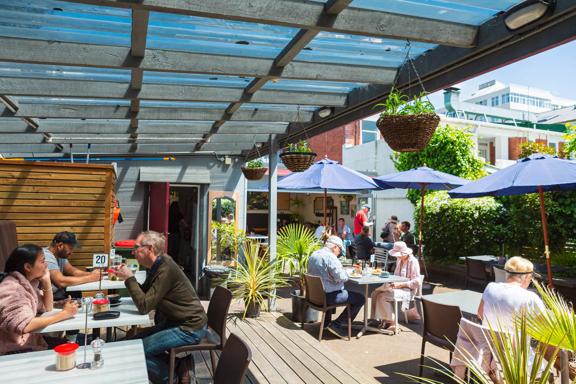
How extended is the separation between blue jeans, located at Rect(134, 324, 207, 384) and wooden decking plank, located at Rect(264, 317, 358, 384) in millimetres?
1337

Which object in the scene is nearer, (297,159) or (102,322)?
(102,322)

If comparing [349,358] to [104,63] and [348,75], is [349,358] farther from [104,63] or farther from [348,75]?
[104,63]

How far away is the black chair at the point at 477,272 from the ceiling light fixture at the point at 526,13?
5.91m

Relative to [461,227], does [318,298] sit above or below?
below

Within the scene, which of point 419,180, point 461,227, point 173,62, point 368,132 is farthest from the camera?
point 368,132

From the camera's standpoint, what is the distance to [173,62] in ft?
11.8

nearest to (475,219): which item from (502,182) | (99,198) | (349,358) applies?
(502,182)

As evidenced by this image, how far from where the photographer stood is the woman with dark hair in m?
2.72

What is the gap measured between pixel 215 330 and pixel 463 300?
2566 mm

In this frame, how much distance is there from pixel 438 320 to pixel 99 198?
14.8 ft

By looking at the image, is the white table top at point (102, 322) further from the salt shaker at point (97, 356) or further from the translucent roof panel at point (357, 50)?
the translucent roof panel at point (357, 50)

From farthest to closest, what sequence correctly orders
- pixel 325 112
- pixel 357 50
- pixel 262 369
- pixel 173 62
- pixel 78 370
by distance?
1. pixel 325 112
2. pixel 262 369
3. pixel 357 50
4. pixel 173 62
5. pixel 78 370

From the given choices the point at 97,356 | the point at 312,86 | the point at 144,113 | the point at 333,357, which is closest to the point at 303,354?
the point at 333,357

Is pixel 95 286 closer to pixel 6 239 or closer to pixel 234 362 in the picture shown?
pixel 6 239
